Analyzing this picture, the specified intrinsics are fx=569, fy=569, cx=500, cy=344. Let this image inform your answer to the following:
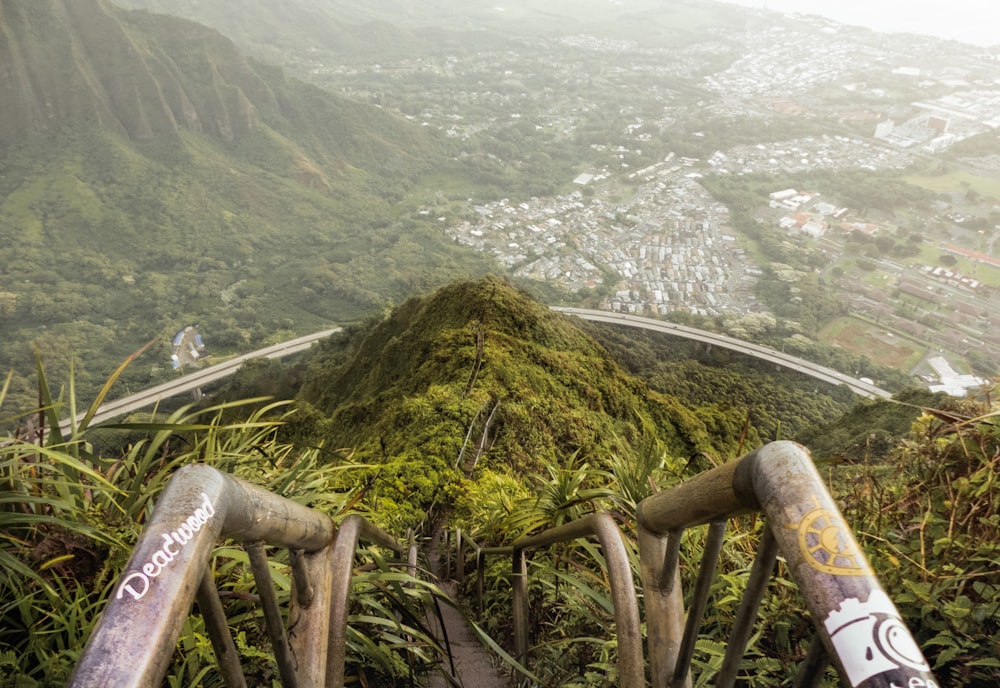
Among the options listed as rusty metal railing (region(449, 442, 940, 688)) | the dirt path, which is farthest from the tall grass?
rusty metal railing (region(449, 442, 940, 688))

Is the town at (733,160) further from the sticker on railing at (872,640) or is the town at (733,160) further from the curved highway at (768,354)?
the sticker on railing at (872,640)

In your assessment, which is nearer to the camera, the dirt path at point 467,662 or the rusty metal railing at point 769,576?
the rusty metal railing at point 769,576

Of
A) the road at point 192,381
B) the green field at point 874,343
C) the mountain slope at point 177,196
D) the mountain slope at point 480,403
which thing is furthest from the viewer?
the mountain slope at point 177,196

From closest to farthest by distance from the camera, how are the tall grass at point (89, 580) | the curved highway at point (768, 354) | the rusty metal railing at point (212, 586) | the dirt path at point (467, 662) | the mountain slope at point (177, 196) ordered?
the rusty metal railing at point (212, 586)
the tall grass at point (89, 580)
the dirt path at point (467, 662)
the curved highway at point (768, 354)
the mountain slope at point (177, 196)

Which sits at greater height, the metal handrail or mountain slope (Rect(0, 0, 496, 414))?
the metal handrail

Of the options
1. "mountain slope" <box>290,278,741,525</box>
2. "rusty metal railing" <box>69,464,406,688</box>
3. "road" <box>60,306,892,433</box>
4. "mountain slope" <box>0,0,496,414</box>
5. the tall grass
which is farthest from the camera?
"mountain slope" <box>0,0,496,414</box>

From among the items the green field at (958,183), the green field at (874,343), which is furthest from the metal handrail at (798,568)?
the green field at (958,183)

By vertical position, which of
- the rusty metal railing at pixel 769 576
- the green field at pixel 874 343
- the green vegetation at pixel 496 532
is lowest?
the green field at pixel 874 343

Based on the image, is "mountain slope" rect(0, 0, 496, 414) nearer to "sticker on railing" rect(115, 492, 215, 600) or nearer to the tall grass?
the tall grass

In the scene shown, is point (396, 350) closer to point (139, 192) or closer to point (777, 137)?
point (139, 192)
